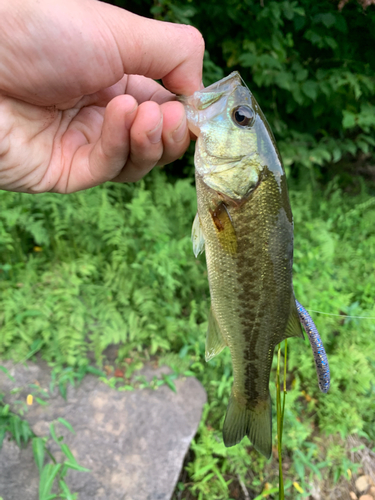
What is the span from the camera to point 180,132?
4.78 ft

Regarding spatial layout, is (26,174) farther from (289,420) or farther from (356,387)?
(356,387)

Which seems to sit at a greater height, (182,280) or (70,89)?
(70,89)

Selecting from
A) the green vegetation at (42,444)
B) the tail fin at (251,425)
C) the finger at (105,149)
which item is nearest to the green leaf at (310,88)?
the finger at (105,149)

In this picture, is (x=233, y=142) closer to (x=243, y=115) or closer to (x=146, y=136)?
(x=243, y=115)

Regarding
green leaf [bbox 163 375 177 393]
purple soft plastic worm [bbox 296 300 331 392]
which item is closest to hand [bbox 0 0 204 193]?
purple soft plastic worm [bbox 296 300 331 392]

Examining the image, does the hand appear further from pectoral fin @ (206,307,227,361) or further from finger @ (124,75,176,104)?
pectoral fin @ (206,307,227,361)

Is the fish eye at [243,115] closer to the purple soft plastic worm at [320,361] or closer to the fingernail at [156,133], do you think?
the fingernail at [156,133]

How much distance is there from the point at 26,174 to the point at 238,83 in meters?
1.15

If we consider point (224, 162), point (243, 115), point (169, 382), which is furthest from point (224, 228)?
point (169, 382)

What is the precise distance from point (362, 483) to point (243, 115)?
10.3 ft

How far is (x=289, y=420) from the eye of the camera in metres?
2.73

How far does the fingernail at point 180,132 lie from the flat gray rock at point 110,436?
6.65 feet

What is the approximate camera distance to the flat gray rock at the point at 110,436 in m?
2.21

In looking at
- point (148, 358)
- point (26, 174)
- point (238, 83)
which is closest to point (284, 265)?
point (238, 83)
